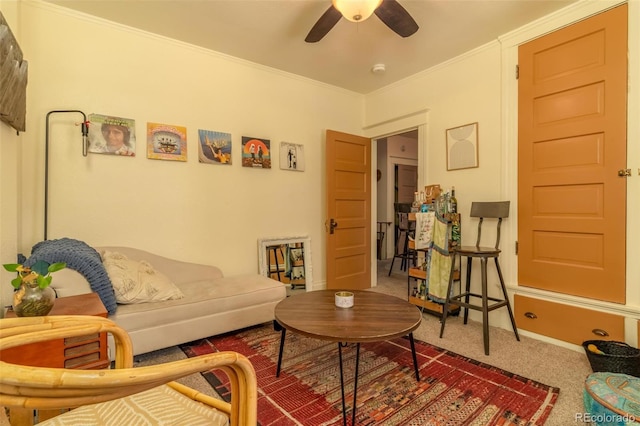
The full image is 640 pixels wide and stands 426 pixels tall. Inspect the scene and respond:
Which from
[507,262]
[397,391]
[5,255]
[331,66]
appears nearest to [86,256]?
[5,255]

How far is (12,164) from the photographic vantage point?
1.88 meters

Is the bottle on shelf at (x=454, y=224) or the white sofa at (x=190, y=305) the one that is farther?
the bottle on shelf at (x=454, y=224)

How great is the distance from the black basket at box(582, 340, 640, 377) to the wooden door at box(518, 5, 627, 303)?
353mm

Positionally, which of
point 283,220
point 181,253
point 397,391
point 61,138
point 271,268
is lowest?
point 397,391

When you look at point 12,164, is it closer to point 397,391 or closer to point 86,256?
point 86,256

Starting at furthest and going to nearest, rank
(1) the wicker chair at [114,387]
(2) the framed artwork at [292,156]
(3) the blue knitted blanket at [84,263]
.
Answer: (2) the framed artwork at [292,156] → (3) the blue knitted blanket at [84,263] → (1) the wicker chair at [114,387]

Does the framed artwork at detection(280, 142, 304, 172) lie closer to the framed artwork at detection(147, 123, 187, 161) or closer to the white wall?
the white wall

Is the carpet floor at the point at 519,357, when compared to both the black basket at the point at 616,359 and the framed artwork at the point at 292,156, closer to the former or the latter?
the black basket at the point at 616,359

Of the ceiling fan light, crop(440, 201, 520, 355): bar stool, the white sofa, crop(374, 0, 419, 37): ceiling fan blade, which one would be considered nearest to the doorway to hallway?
crop(440, 201, 520, 355): bar stool

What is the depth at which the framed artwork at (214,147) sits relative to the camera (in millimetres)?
3064

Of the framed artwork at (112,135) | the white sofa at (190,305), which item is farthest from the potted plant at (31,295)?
the framed artwork at (112,135)

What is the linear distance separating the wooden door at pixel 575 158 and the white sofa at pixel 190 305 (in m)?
2.36

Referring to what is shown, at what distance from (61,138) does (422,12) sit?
3113mm

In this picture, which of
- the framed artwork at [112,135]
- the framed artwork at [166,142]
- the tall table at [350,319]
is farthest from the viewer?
the framed artwork at [166,142]
